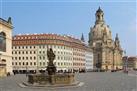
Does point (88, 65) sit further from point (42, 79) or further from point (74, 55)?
point (42, 79)

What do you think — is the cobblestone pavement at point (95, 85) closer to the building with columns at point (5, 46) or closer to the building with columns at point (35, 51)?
the building with columns at point (5, 46)

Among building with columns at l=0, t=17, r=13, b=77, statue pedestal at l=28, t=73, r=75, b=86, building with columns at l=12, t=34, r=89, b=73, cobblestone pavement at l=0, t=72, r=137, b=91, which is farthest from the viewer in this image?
building with columns at l=12, t=34, r=89, b=73

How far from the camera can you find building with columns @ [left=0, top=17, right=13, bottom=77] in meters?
71.2

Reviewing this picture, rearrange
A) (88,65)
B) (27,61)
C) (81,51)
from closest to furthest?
(27,61) → (81,51) → (88,65)

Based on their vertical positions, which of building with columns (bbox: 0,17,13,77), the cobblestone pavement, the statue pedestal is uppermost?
building with columns (bbox: 0,17,13,77)

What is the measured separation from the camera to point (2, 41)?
71.6 metres

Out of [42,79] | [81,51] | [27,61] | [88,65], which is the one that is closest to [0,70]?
[42,79]

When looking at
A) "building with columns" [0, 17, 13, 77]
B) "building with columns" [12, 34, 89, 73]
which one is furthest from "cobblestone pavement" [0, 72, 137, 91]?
"building with columns" [12, 34, 89, 73]

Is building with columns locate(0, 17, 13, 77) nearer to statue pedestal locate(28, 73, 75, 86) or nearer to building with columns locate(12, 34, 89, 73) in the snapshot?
statue pedestal locate(28, 73, 75, 86)

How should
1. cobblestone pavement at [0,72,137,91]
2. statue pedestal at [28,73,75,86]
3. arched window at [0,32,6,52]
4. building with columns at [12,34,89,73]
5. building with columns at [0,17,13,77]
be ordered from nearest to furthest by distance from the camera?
cobblestone pavement at [0,72,137,91] < statue pedestal at [28,73,75,86] < arched window at [0,32,6,52] < building with columns at [0,17,13,77] < building with columns at [12,34,89,73]

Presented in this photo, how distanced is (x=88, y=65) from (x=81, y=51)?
22.6 meters

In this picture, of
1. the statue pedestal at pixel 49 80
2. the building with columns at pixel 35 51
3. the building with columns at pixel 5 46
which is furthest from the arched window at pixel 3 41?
the building with columns at pixel 35 51

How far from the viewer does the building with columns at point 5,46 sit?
234 feet

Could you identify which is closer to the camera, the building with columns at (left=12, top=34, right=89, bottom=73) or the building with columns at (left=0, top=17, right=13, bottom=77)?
the building with columns at (left=0, top=17, right=13, bottom=77)
